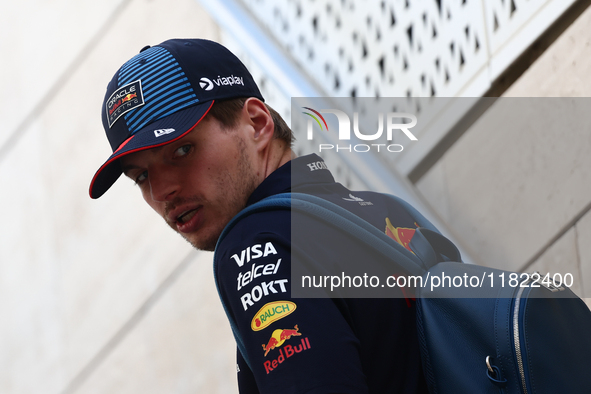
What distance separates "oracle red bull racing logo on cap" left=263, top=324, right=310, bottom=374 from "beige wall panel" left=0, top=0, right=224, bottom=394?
248 cm

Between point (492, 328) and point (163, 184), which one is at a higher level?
point (163, 184)

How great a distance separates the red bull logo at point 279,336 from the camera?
86cm

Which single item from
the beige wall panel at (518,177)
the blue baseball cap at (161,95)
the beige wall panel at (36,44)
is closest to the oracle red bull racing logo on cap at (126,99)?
the blue baseball cap at (161,95)

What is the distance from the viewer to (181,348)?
10.9ft

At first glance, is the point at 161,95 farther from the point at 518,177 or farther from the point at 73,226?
the point at 73,226

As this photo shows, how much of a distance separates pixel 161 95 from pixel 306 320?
0.55 m

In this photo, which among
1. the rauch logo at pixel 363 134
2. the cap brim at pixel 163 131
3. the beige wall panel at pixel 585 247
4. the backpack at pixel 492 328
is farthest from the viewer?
the rauch logo at pixel 363 134

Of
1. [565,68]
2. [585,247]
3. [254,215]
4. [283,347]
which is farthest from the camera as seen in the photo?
[565,68]

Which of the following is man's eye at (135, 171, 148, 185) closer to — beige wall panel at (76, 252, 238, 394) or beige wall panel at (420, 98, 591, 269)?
beige wall panel at (420, 98, 591, 269)

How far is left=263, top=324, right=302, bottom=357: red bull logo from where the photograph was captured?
86 centimetres

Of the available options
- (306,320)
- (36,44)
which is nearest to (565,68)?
(306,320)

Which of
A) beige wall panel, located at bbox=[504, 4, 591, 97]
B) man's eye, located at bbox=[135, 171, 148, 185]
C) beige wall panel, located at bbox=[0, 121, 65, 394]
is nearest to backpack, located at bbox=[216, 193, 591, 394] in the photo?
man's eye, located at bbox=[135, 171, 148, 185]

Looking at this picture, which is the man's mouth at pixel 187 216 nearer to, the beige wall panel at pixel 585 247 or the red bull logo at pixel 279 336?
the red bull logo at pixel 279 336

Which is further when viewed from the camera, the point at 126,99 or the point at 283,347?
the point at 126,99
